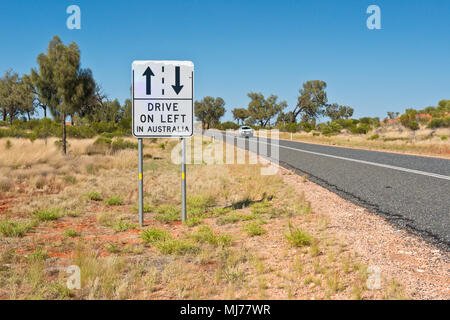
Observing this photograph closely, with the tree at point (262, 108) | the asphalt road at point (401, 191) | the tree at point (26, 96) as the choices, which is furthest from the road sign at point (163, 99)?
the tree at point (262, 108)

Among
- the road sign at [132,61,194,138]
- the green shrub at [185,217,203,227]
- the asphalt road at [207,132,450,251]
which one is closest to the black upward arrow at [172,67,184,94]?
the road sign at [132,61,194,138]

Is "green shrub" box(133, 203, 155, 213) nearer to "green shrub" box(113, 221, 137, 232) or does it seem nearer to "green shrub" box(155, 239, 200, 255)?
"green shrub" box(113, 221, 137, 232)

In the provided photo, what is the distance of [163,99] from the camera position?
5652 millimetres

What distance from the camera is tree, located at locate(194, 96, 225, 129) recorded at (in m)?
116

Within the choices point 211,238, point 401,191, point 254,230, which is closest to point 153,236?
point 211,238

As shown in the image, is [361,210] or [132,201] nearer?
[361,210]

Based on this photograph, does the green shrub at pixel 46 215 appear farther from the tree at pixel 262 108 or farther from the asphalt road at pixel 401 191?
the tree at pixel 262 108

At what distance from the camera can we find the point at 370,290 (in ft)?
9.83

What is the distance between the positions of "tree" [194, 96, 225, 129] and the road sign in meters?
111

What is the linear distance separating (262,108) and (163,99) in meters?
92.1

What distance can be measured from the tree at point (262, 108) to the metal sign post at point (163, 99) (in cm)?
8972
